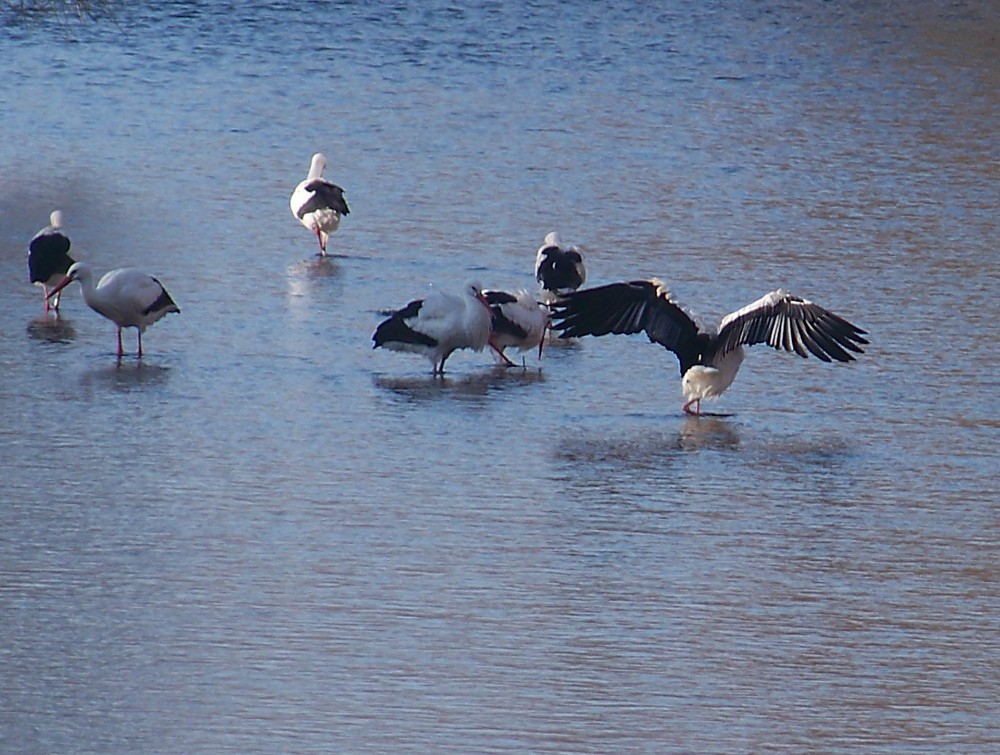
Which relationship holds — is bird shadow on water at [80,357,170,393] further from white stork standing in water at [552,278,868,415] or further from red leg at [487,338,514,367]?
white stork standing in water at [552,278,868,415]

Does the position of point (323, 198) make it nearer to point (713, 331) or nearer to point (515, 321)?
point (515, 321)

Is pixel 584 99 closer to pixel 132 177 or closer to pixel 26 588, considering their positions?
pixel 132 177

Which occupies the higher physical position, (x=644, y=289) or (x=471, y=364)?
(x=644, y=289)

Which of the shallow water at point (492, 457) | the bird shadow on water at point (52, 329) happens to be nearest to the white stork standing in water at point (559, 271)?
the shallow water at point (492, 457)

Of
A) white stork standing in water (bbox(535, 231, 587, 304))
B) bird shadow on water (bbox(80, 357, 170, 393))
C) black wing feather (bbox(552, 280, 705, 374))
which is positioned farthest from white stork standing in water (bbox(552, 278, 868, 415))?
bird shadow on water (bbox(80, 357, 170, 393))

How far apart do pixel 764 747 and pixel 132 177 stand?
33.5 feet

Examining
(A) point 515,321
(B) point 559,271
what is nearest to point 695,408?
(A) point 515,321

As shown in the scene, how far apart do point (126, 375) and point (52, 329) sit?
113 cm

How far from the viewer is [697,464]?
8.28 meters

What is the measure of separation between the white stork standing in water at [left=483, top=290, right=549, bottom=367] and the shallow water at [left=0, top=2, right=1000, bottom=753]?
18 centimetres

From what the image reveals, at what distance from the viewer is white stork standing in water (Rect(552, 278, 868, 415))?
29.3ft

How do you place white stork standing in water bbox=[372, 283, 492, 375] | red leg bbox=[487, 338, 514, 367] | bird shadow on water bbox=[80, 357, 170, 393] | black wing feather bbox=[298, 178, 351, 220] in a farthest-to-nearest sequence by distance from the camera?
black wing feather bbox=[298, 178, 351, 220] < red leg bbox=[487, 338, 514, 367] < white stork standing in water bbox=[372, 283, 492, 375] < bird shadow on water bbox=[80, 357, 170, 393]

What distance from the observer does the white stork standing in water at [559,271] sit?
1076 centimetres

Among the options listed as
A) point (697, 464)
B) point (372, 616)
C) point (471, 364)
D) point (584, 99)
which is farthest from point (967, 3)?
point (372, 616)
